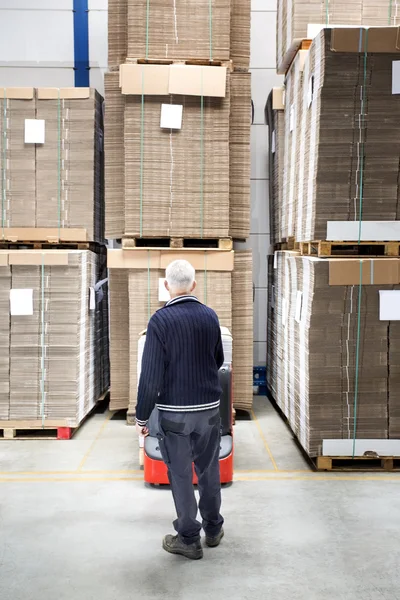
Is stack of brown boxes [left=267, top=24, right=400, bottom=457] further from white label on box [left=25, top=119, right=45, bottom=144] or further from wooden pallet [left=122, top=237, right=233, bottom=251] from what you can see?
white label on box [left=25, top=119, right=45, bottom=144]

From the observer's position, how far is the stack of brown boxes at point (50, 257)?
6.48 m

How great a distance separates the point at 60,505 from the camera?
492cm

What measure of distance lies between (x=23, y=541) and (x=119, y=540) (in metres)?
0.65

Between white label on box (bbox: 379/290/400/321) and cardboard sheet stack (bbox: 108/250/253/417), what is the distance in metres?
1.94

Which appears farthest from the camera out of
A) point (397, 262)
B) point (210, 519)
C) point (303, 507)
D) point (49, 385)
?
point (49, 385)

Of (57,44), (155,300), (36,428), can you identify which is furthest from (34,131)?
(36,428)

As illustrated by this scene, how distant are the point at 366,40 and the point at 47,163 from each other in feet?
11.7

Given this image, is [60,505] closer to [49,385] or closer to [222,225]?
[49,385]

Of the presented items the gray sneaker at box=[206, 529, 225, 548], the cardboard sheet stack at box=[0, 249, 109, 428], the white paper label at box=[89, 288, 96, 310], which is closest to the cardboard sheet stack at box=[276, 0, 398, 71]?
the cardboard sheet stack at box=[0, 249, 109, 428]

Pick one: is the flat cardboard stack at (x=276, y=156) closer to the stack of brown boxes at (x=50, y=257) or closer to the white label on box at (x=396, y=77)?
the stack of brown boxes at (x=50, y=257)

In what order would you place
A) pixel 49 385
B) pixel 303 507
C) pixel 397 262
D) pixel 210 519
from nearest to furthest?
pixel 210 519 < pixel 303 507 < pixel 397 262 < pixel 49 385

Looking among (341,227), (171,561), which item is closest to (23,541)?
(171,561)

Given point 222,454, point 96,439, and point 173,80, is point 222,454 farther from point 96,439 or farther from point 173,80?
point 173,80

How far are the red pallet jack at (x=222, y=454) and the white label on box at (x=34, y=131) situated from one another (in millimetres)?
3448
